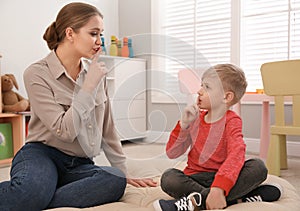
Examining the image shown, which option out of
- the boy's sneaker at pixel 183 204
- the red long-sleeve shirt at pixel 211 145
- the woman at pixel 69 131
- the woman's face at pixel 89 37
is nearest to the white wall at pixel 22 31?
the woman at pixel 69 131

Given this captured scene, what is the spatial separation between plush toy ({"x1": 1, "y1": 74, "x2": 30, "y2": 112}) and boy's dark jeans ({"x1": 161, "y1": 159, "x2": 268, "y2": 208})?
4.77 feet

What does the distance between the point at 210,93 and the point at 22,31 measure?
193cm

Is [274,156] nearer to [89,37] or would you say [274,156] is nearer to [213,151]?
[213,151]

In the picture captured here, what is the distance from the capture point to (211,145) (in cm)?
99

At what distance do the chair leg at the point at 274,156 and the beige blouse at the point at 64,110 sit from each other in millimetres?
930

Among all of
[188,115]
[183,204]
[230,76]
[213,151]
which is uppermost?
[230,76]

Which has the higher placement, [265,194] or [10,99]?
[10,99]

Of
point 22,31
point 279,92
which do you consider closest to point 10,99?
point 22,31

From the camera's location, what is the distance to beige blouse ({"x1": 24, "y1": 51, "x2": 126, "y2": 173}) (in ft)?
3.31

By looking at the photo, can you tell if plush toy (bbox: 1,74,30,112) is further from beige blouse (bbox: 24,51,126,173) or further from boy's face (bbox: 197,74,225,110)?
boy's face (bbox: 197,74,225,110)

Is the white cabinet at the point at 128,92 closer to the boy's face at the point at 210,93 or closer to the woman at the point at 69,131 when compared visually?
the woman at the point at 69,131

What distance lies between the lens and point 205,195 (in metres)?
0.91

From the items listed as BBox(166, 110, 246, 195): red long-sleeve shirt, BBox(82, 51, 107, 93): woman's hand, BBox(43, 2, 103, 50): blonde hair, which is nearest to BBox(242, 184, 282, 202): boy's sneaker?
BBox(166, 110, 246, 195): red long-sleeve shirt

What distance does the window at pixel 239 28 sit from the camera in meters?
2.52
